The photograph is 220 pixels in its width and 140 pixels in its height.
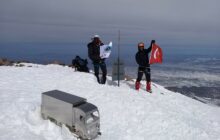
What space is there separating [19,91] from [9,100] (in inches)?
69.9

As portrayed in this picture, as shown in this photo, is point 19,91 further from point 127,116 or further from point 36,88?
point 127,116

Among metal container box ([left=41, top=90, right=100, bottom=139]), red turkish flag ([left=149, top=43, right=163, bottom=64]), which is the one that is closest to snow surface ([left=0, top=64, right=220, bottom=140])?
metal container box ([left=41, top=90, right=100, bottom=139])

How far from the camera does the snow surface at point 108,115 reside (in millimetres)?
8521

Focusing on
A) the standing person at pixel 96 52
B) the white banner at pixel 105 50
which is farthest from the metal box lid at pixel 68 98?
the white banner at pixel 105 50

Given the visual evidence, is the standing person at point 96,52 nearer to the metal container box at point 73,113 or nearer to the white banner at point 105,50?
the white banner at point 105,50

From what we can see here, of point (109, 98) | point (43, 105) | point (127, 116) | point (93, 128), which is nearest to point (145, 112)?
point (127, 116)

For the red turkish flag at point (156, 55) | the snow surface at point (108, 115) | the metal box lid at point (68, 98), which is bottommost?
the snow surface at point (108, 115)

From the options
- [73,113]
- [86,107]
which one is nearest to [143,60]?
[86,107]

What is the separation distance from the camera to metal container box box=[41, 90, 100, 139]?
26.7 ft

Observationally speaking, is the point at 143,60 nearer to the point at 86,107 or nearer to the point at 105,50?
the point at 105,50

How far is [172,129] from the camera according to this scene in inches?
407

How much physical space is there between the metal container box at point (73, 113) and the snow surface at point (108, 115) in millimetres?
300

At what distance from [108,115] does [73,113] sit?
2.89 metres

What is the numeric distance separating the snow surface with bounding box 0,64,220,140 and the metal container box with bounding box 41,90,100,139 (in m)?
0.30
